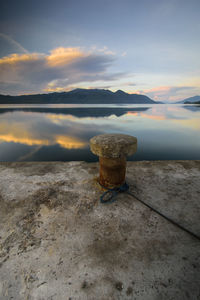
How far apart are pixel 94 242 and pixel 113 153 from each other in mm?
1251

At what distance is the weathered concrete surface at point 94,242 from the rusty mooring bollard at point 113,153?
31 centimetres

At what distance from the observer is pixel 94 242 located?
1702 mm

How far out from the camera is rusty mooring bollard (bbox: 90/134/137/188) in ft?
7.57

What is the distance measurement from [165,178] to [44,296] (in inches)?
108

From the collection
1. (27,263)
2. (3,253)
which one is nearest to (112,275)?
(27,263)

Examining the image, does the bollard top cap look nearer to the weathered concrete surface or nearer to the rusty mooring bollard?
the rusty mooring bollard

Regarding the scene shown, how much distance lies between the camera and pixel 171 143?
408 inches

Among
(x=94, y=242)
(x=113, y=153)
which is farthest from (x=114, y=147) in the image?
(x=94, y=242)

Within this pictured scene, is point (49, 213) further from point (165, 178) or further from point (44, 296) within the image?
point (165, 178)

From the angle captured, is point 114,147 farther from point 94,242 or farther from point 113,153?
point 94,242

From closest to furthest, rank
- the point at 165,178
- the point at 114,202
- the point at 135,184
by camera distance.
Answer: the point at 114,202
the point at 135,184
the point at 165,178

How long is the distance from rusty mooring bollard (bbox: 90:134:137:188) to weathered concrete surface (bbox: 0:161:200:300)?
31cm

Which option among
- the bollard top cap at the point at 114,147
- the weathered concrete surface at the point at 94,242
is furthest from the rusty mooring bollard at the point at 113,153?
the weathered concrete surface at the point at 94,242

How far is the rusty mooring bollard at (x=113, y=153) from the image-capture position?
7.57 feet
